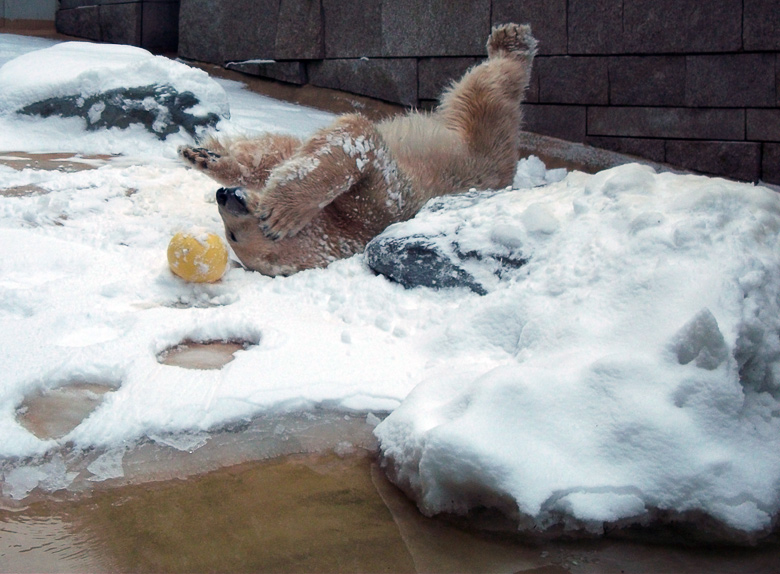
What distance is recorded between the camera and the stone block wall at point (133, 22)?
9.32 m

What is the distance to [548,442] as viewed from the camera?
152 cm

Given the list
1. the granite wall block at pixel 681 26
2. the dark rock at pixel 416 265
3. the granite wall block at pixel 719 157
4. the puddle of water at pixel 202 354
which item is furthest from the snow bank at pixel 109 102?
the granite wall block at pixel 719 157

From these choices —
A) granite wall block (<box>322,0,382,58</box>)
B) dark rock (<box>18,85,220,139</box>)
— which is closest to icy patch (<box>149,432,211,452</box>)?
dark rock (<box>18,85,220,139</box>)

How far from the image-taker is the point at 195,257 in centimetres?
269

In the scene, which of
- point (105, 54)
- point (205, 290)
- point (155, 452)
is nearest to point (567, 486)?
point (155, 452)

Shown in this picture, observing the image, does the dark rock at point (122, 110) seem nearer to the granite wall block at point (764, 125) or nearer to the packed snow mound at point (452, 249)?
the packed snow mound at point (452, 249)

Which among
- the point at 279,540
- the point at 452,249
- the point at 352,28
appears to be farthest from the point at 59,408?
the point at 352,28

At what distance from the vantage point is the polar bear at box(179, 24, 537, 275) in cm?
282

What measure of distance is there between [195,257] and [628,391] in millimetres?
1669

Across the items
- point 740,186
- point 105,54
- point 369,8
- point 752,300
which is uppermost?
point 369,8

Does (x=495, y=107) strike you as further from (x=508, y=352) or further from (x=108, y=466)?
(x=108, y=466)

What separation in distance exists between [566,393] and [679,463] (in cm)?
26

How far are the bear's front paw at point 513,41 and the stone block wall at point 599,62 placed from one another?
88.6 inches

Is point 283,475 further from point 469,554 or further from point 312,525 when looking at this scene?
point 469,554
